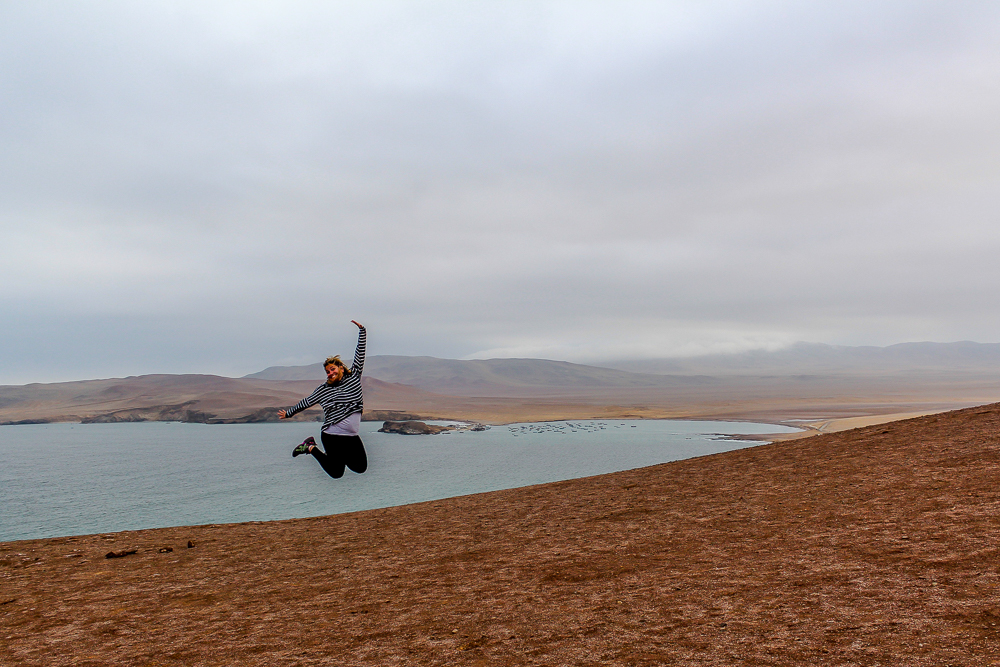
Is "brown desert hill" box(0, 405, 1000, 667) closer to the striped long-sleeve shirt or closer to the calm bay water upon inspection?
the striped long-sleeve shirt

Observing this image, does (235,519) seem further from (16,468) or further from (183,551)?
(16,468)

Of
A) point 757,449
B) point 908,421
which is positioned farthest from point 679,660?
point 908,421

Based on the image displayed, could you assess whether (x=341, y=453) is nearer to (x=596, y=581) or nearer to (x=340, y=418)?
(x=340, y=418)

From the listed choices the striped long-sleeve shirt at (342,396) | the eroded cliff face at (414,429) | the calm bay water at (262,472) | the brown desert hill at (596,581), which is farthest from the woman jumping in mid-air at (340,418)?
the eroded cliff face at (414,429)

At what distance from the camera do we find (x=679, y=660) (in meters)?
4.69

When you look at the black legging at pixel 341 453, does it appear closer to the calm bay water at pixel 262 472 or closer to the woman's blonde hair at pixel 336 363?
the woman's blonde hair at pixel 336 363

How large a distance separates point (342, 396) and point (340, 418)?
29 centimetres

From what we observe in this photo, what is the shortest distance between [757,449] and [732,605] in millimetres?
11817

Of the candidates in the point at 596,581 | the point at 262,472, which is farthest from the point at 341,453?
the point at 262,472

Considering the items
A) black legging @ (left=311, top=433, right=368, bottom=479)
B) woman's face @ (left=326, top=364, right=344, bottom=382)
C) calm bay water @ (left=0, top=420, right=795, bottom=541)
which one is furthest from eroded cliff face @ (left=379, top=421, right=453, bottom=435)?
woman's face @ (left=326, top=364, right=344, bottom=382)

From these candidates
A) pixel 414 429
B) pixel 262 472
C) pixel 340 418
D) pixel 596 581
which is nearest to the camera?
pixel 596 581

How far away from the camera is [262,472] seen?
73.1 meters

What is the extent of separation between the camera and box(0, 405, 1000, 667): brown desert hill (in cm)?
511

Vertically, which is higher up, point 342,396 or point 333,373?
point 333,373
